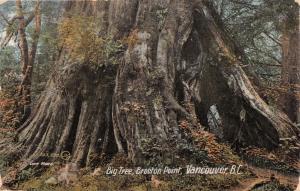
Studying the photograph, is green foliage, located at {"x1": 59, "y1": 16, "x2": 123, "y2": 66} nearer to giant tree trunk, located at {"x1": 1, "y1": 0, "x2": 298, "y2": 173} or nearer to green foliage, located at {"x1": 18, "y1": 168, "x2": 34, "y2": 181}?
giant tree trunk, located at {"x1": 1, "y1": 0, "x2": 298, "y2": 173}

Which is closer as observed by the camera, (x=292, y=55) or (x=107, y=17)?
(x=292, y=55)

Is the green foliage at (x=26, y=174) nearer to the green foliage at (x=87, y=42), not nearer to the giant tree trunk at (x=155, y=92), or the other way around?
the giant tree trunk at (x=155, y=92)

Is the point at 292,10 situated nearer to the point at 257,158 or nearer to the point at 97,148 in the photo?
the point at 257,158

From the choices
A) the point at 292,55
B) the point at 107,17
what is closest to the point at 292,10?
the point at 292,55

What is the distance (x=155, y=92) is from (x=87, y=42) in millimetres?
1326

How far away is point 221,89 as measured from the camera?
335 inches

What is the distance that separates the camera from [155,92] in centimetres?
837

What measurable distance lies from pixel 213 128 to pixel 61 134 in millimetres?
2303

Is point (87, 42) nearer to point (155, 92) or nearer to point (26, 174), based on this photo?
point (155, 92)

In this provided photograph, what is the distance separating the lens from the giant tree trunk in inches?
327

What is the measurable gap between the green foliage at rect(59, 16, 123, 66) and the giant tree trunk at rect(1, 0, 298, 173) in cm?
12

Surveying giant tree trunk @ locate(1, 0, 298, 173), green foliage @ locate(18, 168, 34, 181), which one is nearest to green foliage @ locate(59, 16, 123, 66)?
giant tree trunk @ locate(1, 0, 298, 173)

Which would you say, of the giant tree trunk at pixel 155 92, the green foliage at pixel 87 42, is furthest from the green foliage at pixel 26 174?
the green foliage at pixel 87 42

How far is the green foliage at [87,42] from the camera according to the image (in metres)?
8.65
